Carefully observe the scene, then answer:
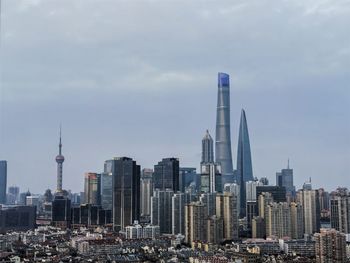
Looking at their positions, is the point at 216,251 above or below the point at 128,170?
below

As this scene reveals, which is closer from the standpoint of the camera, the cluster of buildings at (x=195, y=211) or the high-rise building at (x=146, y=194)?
the cluster of buildings at (x=195, y=211)

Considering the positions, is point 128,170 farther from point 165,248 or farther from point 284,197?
point 165,248

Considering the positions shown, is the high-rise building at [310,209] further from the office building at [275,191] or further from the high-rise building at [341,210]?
the office building at [275,191]

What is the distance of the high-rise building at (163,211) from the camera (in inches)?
475

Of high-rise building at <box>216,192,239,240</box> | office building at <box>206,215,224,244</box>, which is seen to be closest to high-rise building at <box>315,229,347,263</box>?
office building at <box>206,215,224,244</box>

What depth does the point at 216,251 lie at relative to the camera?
829 cm

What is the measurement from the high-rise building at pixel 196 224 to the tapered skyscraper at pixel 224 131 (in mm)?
9140

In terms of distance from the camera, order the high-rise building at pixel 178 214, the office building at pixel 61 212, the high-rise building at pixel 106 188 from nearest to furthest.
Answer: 1. the high-rise building at pixel 178 214
2. the office building at pixel 61 212
3. the high-rise building at pixel 106 188

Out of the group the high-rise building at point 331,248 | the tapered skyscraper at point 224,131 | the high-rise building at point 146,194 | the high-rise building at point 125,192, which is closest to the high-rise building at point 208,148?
the tapered skyscraper at point 224,131

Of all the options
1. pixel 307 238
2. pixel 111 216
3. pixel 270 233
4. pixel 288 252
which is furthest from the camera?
pixel 111 216

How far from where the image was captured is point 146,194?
49.9ft

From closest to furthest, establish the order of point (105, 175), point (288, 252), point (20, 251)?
point (20, 251)
point (288, 252)
point (105, 175)

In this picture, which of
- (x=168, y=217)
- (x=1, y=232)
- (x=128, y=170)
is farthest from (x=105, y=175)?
(x=1, y=232)

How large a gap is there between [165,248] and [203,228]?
1.38 metres
